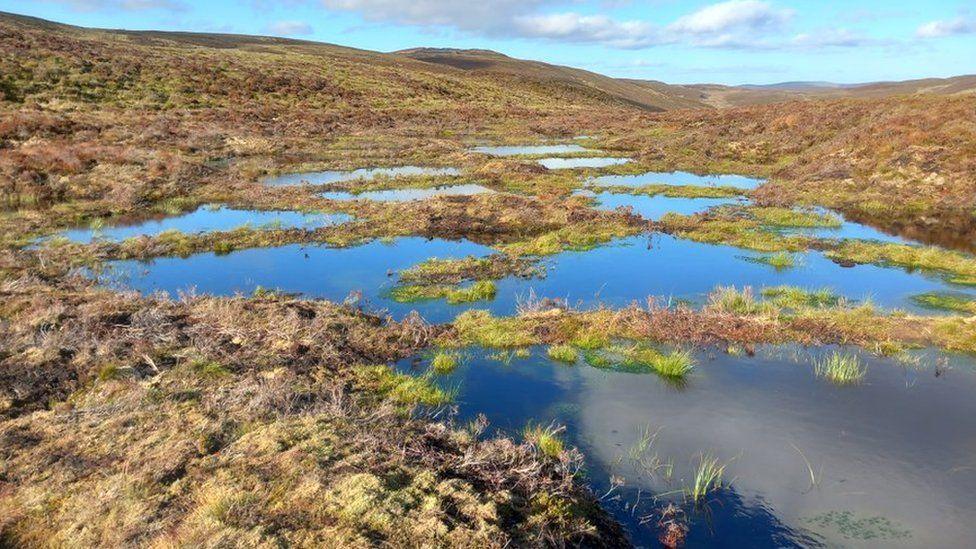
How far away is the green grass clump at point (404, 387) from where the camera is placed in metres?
12.8

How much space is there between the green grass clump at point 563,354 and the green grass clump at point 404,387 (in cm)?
329

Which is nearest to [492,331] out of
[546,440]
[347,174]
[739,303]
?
[546,440]

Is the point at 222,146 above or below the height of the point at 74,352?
above

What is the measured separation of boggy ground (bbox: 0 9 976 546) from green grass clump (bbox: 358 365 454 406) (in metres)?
0.08

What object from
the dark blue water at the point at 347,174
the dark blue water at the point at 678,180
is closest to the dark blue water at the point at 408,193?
the dark blue water at the point at 347,174

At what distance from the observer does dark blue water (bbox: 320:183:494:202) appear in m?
33.8

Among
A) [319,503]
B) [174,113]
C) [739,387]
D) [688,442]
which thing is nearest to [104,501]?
[319,503]

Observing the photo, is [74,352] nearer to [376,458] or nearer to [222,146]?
[376,458]

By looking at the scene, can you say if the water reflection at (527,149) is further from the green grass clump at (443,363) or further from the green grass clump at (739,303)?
the green grass clump at (443,363)

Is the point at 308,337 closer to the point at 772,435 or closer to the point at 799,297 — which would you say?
the point at 772,435

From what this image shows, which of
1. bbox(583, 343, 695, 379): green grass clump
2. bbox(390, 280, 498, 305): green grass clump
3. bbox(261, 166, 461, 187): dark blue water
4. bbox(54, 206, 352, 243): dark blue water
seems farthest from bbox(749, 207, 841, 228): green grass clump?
bbox(54, 206, 352, 243): dark blue water

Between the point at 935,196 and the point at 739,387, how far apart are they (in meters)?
28.8

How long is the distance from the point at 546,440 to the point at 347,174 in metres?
34.1

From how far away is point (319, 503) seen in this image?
26.5 ft
